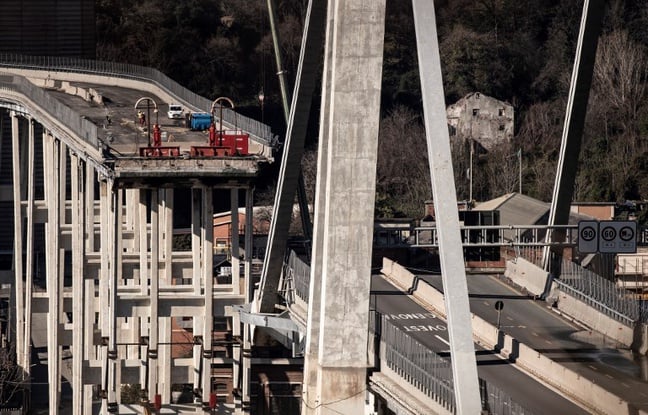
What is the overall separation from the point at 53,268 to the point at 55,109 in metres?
5.87

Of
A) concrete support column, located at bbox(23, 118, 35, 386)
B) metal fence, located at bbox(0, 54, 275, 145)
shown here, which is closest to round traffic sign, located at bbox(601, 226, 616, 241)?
concrete support column, located at bbox(23, 118, 35, 386)

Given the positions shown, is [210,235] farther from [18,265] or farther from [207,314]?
[18,265]

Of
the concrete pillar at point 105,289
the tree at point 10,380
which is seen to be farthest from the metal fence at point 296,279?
the tree at point 10,380

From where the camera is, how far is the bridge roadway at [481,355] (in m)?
40.2

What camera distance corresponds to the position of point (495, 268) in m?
71.9

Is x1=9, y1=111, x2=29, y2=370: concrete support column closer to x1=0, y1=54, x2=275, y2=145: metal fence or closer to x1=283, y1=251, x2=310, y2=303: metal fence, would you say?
x1=0, y1=54, x2=275, y2=145: metal fence

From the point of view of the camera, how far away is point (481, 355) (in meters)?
47.1

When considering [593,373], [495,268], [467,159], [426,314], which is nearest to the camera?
[593,373]

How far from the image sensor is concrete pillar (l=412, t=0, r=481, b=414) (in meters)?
33.6

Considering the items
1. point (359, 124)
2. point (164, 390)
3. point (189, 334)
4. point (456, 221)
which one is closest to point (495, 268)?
point (189, 334)

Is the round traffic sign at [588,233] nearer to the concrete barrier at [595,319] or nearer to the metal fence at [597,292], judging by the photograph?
the metal fence at [597,292]

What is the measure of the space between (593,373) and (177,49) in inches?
3069

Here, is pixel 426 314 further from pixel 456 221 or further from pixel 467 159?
pixel 467 159

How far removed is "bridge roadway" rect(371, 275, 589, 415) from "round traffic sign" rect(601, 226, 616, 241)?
220 inches
